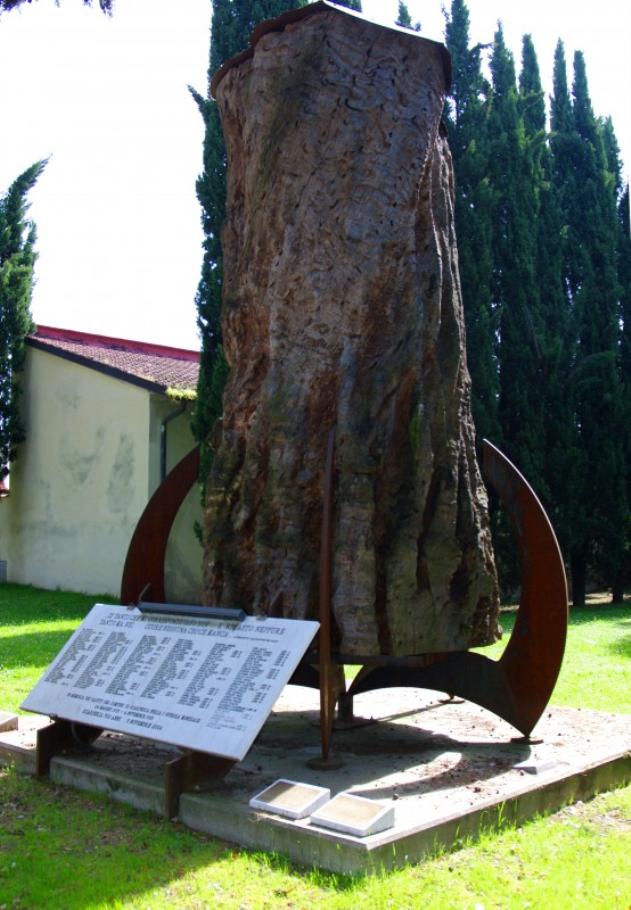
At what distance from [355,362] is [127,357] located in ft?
45.2

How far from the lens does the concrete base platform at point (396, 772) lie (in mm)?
3990

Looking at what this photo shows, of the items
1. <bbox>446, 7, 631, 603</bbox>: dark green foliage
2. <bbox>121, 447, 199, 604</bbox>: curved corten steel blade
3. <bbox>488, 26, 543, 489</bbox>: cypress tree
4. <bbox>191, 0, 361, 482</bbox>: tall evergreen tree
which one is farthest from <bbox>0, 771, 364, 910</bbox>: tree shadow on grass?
<bbox>488, 26, 543, 489</bbox>: cypress tree

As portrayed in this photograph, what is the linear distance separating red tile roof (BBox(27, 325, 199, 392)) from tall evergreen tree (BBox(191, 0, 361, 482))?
1.07 metres

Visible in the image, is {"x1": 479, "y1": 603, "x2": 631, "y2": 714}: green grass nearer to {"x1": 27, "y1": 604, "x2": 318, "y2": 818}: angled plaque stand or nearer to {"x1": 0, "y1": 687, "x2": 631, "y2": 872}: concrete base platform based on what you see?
{"x1": 0, "y1": 687, "x2": 631, "y2": 872}: concrete base platform

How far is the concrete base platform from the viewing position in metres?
3.99

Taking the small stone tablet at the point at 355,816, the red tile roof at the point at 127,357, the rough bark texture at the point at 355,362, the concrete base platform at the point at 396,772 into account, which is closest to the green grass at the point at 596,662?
the concrete base platform at the point at 396,772

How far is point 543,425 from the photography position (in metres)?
16.0

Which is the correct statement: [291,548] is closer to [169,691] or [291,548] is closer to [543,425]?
[169,691]

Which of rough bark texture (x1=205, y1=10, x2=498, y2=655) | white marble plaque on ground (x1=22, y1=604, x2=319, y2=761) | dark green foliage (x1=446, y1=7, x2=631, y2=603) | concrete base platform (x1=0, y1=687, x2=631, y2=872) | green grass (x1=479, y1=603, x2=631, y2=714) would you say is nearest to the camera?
concrete base platform (x1=0, y1=687, x2=631, y2=872)

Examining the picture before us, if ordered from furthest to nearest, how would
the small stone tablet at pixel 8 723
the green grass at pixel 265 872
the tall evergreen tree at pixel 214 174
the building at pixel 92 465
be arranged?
1. the building at pixel 92 465
2. the tall evergreen tree at pixel 214 174
3. the small stone tablet at pixel 8 723
4. the green grass at pixel 265 872

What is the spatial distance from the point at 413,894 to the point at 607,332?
612 inches

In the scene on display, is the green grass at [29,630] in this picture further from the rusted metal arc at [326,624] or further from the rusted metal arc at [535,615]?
the rusted metal arc at [535,615]

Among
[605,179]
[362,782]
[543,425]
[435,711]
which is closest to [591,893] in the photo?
[362,782]

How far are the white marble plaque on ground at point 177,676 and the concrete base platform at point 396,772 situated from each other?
31cm
